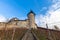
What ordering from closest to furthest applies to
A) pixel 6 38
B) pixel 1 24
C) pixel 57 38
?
pixel 6 38 < pixel 57 38 < pixel 1 24

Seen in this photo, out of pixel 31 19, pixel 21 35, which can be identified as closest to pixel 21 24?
pixel 31 19

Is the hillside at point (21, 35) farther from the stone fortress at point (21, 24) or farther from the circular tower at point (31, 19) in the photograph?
the circular tower at point (31, 19)

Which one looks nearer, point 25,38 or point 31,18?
point 25,38

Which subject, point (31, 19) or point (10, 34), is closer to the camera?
point (10, 34)

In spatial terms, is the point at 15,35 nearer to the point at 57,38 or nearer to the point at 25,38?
the point at 25,38

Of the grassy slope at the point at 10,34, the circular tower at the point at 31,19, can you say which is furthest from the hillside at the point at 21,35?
the circular tower at the point at 31,19

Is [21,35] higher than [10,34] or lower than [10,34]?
lower

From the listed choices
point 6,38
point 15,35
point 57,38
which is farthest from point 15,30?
point 57,38

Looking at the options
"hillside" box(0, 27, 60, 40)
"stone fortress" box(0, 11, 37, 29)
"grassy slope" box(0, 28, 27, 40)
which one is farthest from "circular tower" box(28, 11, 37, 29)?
"grassy slope" box(0, 28, 27, 40)

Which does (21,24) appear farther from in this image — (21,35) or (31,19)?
(21,35)

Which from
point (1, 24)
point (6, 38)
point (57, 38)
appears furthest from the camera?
point (1, 24)

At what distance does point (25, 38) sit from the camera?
90.6 ft

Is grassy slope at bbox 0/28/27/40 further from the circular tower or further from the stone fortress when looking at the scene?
the circular tower

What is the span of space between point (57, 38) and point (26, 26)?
23.8 feet
